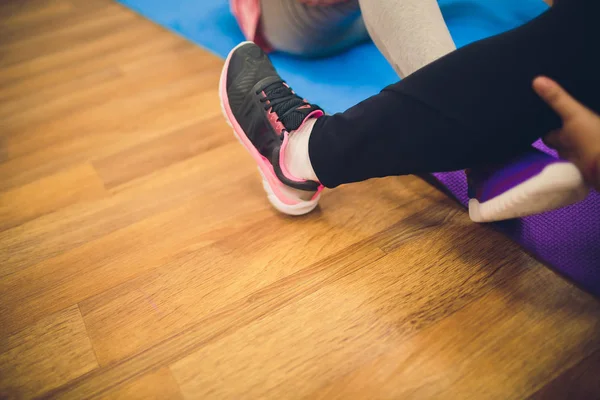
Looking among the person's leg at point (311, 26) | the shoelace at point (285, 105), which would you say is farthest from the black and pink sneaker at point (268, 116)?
the person's leg at point (311, 26)

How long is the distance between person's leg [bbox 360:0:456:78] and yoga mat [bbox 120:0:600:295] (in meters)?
0.23

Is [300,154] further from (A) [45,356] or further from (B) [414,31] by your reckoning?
(A) [45,356]

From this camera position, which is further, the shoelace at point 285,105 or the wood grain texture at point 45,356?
the shoelace at point 285,105

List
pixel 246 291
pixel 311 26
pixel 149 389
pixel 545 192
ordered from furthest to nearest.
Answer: pixel 311 26, pixel 246 291, pixel 149 389, pixel 545 192

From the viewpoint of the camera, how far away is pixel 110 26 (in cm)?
154

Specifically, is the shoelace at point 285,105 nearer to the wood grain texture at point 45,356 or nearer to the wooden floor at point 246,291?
the wooden floor at point 246,291

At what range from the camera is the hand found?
405 mm

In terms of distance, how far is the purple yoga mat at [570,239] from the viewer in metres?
0.59

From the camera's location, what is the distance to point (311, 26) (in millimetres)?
1009

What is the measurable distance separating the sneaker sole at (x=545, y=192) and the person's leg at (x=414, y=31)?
0.79ft

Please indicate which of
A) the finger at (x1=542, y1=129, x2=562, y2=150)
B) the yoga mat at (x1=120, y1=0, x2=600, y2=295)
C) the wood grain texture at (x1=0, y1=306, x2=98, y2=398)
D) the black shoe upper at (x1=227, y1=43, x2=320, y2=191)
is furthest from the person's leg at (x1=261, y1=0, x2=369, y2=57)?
the wood grain texture at (x1=0, y1=306, x2=98, y2=398)

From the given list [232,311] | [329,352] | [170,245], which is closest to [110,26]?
[170,245]

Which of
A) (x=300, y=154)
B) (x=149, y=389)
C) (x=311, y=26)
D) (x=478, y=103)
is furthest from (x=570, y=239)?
(x=311, y=26)

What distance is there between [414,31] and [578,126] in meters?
0.27
